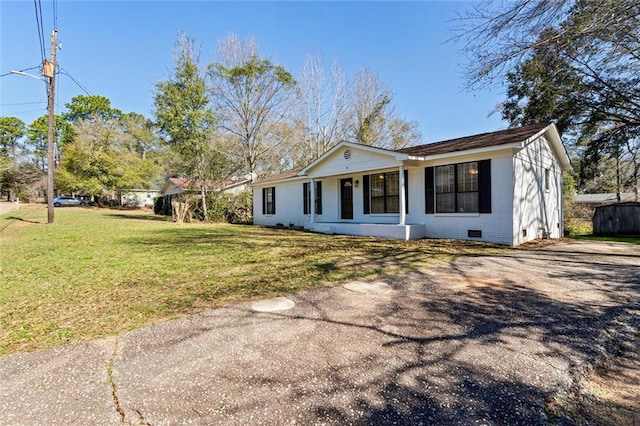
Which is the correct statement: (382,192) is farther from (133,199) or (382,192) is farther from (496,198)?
(133,199)

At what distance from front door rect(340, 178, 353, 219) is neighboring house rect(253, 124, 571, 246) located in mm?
45

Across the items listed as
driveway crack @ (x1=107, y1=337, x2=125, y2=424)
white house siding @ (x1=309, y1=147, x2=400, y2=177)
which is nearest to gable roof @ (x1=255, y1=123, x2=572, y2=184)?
white house siding @ (x1=309, y1=147, x2=400, y2=177)

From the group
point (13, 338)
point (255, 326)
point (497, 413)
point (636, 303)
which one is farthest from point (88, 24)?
point (636, 303)

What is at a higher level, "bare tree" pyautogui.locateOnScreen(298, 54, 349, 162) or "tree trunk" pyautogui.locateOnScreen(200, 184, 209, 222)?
"bare tree" pyautogui.locateOnScreen(298, 54, 349, 162)

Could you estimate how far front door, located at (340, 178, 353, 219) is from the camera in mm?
14039

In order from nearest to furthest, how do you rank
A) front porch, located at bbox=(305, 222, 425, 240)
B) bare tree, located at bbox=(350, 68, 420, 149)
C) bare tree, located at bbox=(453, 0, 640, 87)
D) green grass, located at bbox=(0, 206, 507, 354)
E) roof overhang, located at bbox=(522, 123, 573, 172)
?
green grass, located at bbox=(0, 206, 507, 354), bare tree, located at bbox=(453, 0, 640, 87), front porch, located at bbox=(305, 222, 425, 240), roof overhang, located at bbox=(522, 123, 573, 172), bare tree, located at bbox=(350, 68, 420, 149)

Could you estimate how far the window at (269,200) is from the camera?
1808cm

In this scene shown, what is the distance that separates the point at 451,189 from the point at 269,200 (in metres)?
10.8

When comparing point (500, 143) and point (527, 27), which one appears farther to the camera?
point (500, 143)

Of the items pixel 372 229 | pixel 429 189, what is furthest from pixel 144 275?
pixel 429 189

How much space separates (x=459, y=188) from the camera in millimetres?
10312

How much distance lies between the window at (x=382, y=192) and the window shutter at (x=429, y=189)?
0.81 metres

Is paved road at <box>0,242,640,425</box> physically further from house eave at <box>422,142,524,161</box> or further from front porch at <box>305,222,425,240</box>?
front porch at <box>305,222,425,240</box>

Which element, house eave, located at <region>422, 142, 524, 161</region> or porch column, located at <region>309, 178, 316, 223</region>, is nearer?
house eave, located at <region>422, 142, 524, 161</region>
